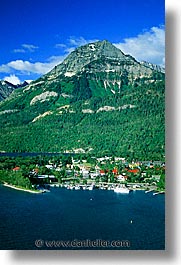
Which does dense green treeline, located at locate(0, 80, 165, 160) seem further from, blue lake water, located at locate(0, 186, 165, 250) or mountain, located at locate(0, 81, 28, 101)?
blue lake water, located at locate(0, 186, 165, 250)

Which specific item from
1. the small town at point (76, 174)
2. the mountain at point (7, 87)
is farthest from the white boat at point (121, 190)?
the mountain at point (7, 87)

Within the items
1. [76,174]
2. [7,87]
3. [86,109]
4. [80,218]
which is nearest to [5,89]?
[7,87]

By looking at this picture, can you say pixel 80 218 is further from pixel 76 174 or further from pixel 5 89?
pixel 5 89

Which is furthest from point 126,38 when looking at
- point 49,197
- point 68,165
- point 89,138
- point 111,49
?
point 49,197

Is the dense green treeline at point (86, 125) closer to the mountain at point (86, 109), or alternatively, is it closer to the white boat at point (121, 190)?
the mountain at point (86, 109)

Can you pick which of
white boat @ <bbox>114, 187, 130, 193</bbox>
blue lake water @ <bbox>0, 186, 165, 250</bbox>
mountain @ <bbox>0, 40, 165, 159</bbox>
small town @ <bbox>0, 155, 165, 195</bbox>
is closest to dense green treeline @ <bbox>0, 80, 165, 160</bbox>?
mountain @ <bbox>0, 40, 165, 159</bbox>
